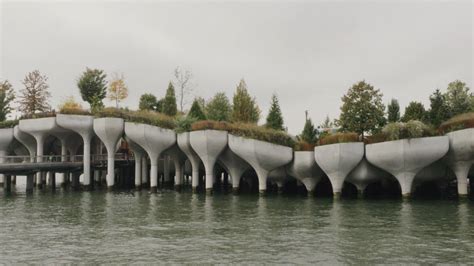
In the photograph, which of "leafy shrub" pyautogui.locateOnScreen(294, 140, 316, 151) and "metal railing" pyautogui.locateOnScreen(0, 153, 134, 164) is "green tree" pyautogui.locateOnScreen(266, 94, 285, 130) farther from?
"metal railing" pyautogui.locateOnScreen(0, 153, 134, 164)

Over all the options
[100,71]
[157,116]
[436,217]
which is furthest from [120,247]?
[100,71]

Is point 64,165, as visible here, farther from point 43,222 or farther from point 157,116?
point 43,222

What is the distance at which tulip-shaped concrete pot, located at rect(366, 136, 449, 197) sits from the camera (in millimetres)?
30953

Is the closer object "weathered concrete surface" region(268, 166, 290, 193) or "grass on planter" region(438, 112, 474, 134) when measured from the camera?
"grass on planter" region(438, 112, 474, 134)

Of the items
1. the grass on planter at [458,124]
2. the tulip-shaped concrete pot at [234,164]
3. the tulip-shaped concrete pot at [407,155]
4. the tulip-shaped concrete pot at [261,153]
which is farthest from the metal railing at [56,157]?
the grass on planter at [458,124]

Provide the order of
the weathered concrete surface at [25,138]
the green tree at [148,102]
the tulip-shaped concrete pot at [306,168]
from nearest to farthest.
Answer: the tulip-shaped concrete pot at [306,168] → the weathered concrete surface at [25,138] → the green tree at [148,102]

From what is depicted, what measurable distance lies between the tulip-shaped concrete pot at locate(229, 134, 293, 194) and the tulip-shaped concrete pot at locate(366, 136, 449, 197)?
A: 7672 mm

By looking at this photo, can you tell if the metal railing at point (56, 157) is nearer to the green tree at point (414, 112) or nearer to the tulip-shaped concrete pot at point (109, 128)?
the tulip-shaped concrete pot at point (109, 128)

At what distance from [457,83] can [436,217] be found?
37.8m

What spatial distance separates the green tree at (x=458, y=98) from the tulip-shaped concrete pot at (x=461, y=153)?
40.1ft

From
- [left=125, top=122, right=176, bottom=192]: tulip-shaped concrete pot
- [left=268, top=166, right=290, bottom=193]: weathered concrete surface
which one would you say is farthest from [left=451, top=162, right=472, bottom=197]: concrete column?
[left=125, top=122, right=176, bottom=192]: tulip-shaped concrete pot

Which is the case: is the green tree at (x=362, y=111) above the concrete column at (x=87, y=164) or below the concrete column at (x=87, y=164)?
above

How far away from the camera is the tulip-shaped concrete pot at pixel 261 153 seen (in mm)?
36625

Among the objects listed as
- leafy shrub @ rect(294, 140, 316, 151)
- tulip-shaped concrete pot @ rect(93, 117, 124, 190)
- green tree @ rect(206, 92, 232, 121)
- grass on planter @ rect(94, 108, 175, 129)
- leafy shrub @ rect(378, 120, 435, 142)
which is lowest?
leafy shrub @ rect(294, 140, 316, 151)
